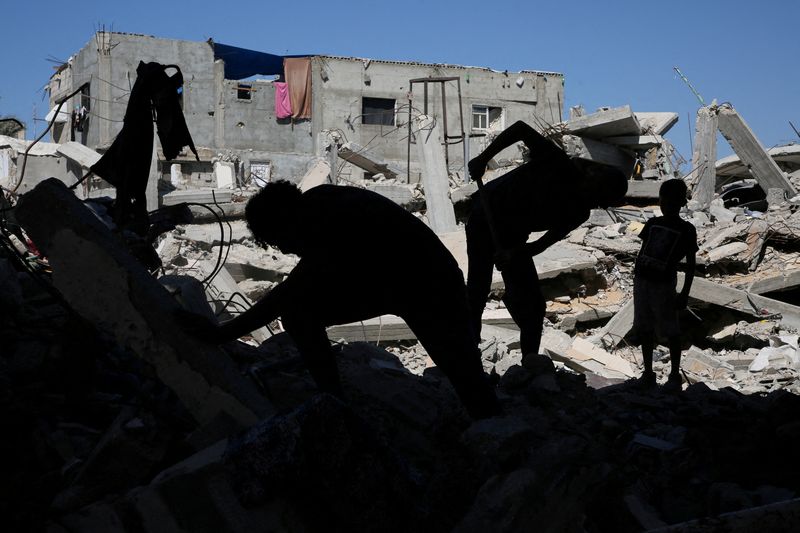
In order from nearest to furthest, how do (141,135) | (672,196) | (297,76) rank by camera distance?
(141,135) < (672,196) < (297,76)

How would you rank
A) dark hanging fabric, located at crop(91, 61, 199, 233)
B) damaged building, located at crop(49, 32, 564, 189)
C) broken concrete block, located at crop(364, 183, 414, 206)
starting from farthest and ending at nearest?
damaged building, located at crop(49, 32, 564, 189) < broken concrete block, located at crop(364, 183, 414, 206) < dark hanging fabric, located at crop(91, 61, 199, 233)

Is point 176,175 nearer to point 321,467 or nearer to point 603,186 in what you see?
point 603,186

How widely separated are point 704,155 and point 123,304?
12355 millimetres

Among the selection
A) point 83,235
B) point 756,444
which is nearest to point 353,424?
point 83,235

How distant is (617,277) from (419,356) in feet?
12.4

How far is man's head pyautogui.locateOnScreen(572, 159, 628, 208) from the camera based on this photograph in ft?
14.8

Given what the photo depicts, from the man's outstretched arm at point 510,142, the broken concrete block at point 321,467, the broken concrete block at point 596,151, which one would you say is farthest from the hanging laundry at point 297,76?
the broken concrete block at point 321,467

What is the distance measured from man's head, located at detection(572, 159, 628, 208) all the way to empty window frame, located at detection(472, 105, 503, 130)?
1034 inches

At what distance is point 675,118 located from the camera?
673 inches

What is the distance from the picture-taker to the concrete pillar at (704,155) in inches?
532

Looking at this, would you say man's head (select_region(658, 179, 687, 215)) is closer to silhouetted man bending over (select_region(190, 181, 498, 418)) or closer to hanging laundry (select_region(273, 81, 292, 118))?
silhouetted man bending over (select_region(190, 181, 498, 418))

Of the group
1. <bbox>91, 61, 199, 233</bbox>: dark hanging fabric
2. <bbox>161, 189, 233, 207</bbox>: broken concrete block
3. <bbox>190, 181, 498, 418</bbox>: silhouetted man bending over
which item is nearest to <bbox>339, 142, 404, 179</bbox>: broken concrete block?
<bbox>161, 189, 233, 207</bbox>: broken concrete block

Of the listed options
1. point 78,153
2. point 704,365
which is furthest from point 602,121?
point 78,153

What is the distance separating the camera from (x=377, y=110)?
29172 mm
